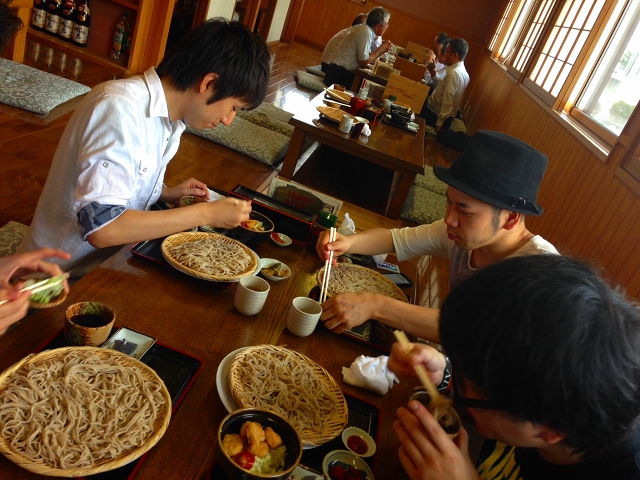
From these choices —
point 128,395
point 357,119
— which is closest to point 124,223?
point 128,395

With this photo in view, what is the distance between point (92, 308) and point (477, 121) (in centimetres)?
900

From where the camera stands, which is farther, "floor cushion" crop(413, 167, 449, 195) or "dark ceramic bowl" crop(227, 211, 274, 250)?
"floor cushion" crop(413, 167, 449, 195)

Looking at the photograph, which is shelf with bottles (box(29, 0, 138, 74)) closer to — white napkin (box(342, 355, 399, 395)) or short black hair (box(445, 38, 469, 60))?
short black hair (box(445, 38, 469, 60))

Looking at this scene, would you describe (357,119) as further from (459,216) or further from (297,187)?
(459,216)

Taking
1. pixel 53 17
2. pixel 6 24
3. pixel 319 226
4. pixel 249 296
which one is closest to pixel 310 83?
pixel 53 17

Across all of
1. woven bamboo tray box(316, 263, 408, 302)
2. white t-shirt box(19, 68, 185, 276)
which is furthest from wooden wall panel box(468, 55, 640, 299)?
white t-shirt box(19, 68, 185, 276)

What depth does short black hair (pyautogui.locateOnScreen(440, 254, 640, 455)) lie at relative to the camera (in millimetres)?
799

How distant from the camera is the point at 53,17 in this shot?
5.95 m

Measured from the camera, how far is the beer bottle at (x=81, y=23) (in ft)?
19.4

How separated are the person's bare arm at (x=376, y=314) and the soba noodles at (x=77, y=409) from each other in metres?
0.62

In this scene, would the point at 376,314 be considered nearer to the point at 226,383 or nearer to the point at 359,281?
the point at 359,281

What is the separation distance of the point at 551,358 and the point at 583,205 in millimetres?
3192

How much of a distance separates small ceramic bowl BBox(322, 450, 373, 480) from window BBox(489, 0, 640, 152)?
3.11 metres

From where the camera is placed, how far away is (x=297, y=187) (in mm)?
2352
